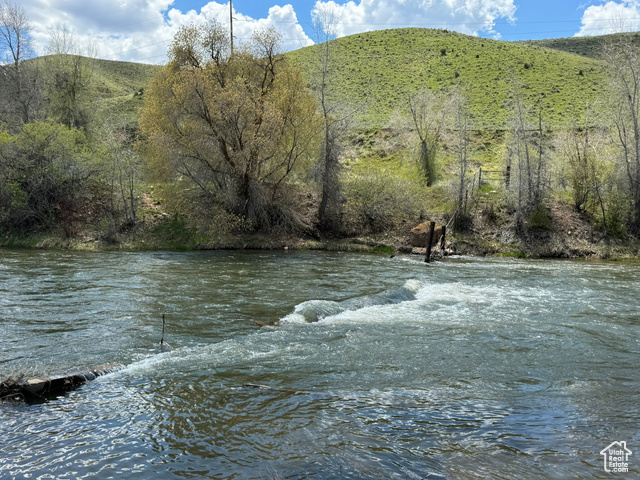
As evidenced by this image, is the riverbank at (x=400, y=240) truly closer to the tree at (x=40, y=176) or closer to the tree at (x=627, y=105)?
the tree at (x=40, y=176)

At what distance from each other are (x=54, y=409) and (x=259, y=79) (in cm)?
2902

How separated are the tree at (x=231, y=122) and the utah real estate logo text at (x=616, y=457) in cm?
2531

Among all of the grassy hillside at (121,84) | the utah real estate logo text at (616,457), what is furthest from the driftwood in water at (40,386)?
the grassy hillside at (121,84)

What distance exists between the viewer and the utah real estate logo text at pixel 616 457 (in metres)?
5.37

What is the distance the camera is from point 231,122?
28688 mm

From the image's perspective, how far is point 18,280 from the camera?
17.9 m

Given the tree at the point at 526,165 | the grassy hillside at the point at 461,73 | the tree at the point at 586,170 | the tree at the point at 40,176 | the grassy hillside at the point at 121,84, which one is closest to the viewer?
the tree at the point at 40,176

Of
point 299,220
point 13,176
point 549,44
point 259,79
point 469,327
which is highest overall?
point 549,44

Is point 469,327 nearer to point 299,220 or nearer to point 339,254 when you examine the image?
point 339,254

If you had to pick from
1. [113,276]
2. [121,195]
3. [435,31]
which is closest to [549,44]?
[435,31]

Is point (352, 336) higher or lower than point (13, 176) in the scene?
lower

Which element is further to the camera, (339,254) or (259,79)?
(259,79)

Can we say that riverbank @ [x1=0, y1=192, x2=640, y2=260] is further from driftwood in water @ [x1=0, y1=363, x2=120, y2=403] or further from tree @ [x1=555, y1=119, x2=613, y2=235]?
driftwood in water @ [x1=0, y1=363, x2=120, y2=403]

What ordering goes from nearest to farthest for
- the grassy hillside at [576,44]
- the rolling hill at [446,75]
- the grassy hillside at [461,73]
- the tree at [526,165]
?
the tree at [526,165], the rolling hill at [446,75], the grassy hillside at [461,73], the grassy hillside at [576,44]
